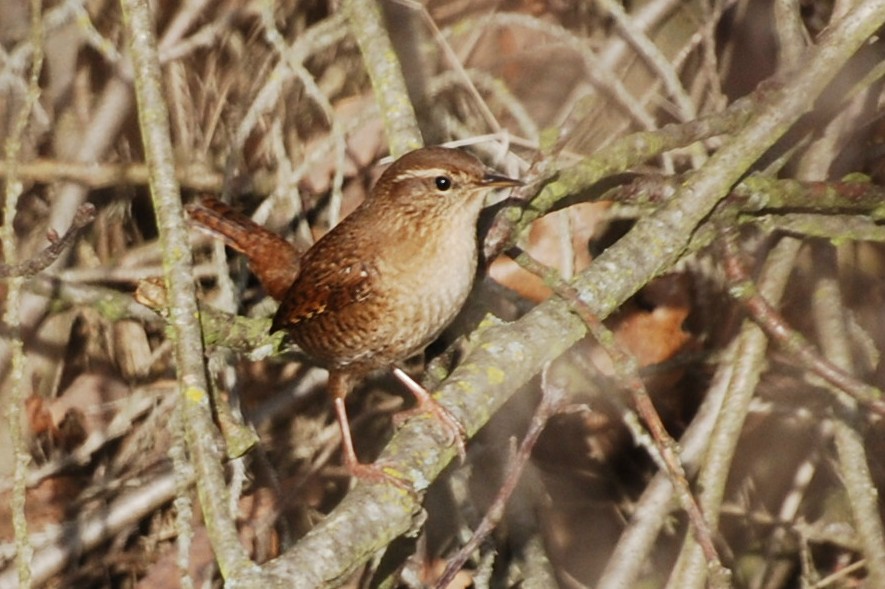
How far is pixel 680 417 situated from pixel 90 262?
73.7 inches

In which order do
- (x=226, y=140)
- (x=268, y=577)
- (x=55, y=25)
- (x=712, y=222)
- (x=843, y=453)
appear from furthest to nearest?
(x=226, y=140), (x=55, y=25), (x=843, y=453), (x=712, y=222), (x=268, y=577)

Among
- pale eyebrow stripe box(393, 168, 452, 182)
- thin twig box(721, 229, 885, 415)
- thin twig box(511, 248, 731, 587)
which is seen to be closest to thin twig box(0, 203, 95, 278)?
pale eyebrow stripe box(393, 168, 452, 182)

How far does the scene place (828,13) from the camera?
4.04m

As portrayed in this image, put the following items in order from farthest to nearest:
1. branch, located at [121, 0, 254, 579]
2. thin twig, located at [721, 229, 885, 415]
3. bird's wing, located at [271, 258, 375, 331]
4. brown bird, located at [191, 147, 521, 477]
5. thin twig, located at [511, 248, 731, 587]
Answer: bird's wing, located at [271, 258, 375, 331]
brown bird, located at [191, 147, 521, 477]
thin twig, located at [721, 229, 885, 415]
thin twig, located at [511, 248, 731, 587]
branch, located at [121, 0, 254, 579]

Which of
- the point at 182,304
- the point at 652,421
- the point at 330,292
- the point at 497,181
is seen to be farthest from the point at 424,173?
the point at 652,421

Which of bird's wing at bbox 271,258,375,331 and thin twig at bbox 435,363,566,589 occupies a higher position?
bird's wing at bbox 271,258,375,331

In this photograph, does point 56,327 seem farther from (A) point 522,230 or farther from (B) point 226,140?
(A) point 522,230

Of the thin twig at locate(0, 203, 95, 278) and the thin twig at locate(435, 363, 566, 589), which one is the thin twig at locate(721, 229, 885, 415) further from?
the thin twig at locate(0, 203, 95, 278)

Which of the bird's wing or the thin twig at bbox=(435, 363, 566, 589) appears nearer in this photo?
the thin twig at bbox=(435, 363, 566, 589)

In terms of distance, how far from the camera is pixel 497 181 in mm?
3166

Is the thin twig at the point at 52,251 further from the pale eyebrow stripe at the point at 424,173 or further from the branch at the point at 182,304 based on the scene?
the pale eyebrow stripe at the point at 424,173

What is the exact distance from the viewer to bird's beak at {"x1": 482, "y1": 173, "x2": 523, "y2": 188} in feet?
10.1

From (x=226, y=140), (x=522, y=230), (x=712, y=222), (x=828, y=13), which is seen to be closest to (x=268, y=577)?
(x=522, y=230)

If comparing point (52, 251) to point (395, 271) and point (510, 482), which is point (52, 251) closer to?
point (395, 271)
